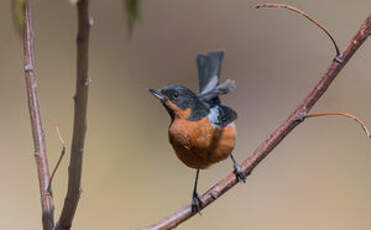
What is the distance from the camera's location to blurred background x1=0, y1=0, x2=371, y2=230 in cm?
580

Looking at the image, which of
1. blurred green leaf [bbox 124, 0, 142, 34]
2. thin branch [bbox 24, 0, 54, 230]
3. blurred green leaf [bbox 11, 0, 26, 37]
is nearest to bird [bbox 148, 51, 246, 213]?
thin branch [bbox 24, 0, 54, 230]

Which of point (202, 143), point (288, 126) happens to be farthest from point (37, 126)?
point (202, 143)

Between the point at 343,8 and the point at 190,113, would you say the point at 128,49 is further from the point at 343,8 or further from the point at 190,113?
the point at 190,113

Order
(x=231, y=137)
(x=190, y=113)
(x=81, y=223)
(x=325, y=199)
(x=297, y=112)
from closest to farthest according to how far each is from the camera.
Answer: (x=297, y=112) < (x=231, y=137) < (x=190, y=113) < (x=81, y=223) < (x=325, y=199)

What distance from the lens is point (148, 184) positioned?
6.02 m

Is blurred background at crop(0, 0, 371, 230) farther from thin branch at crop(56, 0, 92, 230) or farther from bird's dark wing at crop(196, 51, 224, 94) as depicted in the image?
thin branch at crop(56, 0, 92, 230)

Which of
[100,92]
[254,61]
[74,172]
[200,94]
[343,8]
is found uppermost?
[74,172]

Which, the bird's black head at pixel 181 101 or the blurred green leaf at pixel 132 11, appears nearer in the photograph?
the blurred green leaf at pixel 132 11

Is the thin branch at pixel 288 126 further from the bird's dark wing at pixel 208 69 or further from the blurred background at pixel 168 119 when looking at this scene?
the blurred background at pixel 168 119

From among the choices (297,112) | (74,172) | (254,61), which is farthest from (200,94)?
(254,61)

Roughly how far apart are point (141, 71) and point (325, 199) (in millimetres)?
2375

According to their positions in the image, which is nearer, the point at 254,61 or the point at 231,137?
the point at 231,137

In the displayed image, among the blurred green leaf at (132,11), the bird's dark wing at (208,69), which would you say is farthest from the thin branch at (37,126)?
the bird's dark wing at (208,69)

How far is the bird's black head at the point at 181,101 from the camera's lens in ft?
10.3
